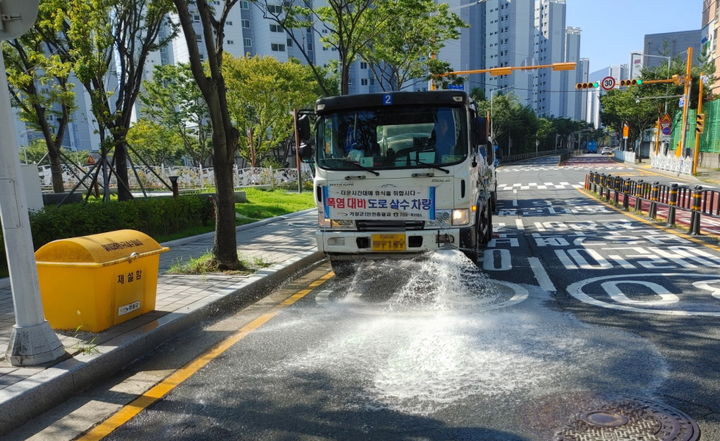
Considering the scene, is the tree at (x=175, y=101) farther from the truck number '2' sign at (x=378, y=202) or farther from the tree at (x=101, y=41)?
the truck number '2' sign at (x=378, y=202)

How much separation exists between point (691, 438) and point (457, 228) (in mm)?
3955

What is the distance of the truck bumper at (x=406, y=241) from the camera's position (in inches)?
261

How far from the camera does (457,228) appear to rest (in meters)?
6.64

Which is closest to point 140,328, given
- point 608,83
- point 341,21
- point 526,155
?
point 341,21

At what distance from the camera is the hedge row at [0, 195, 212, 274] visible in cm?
838

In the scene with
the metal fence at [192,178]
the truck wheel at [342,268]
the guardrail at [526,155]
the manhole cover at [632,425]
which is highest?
the metal fence at [192,178]

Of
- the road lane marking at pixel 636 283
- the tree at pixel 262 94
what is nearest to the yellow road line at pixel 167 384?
the road lane marking at pixel 636 283

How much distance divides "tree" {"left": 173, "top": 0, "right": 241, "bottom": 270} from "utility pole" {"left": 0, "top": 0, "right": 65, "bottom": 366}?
10.7 ft

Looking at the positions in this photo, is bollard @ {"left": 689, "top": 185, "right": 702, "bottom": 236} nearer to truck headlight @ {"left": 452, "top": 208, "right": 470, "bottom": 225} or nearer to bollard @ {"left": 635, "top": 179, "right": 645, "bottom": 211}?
bollard @ {"left": 635, "top": 179, "right": 645, "bottom": 211}

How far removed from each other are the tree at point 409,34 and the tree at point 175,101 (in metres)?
17.0

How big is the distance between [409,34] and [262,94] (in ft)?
39.8

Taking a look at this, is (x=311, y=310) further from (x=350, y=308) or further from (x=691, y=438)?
(x=691, y=438)

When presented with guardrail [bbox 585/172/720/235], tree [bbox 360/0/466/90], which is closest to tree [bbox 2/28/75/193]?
tree [bbox 360/0/466/90]

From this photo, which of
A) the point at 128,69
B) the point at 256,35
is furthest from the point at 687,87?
the point at 256,35
